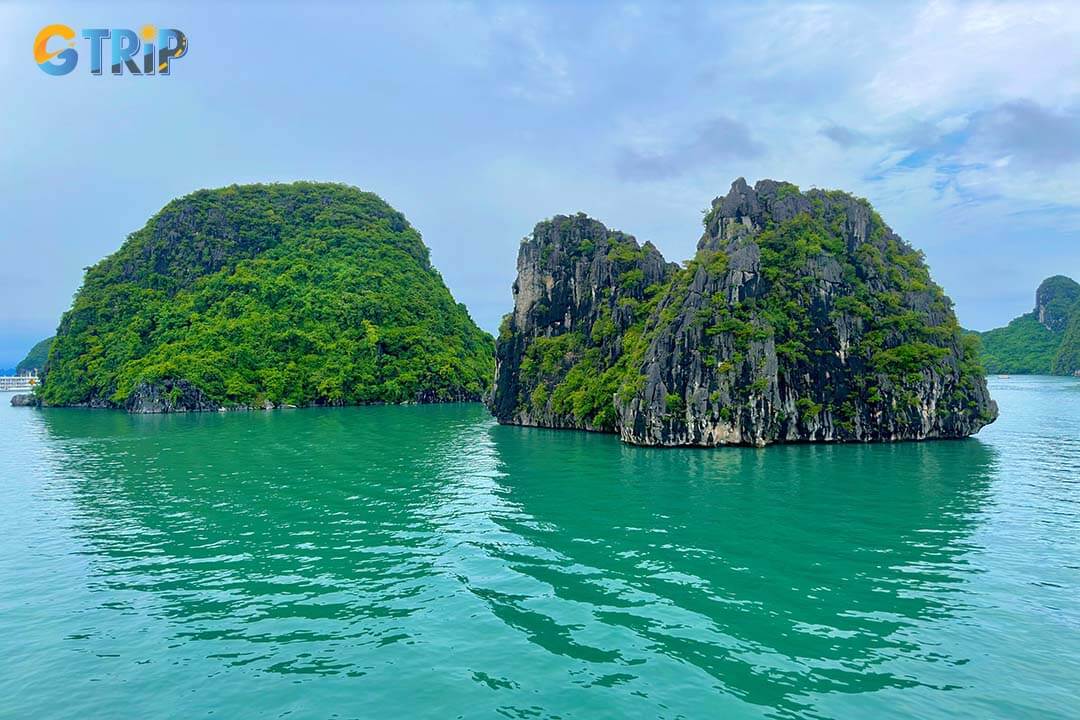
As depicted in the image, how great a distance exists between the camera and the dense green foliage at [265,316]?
393ft

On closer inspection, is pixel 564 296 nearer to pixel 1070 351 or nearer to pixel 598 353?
pixel 598 353

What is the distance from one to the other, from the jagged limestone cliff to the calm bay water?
13443mm

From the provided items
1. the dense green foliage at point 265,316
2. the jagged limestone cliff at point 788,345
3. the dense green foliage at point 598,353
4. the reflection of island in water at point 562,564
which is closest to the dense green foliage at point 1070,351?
the jagged limestone cliff at point 788,345

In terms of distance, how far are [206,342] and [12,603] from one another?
4406 inches

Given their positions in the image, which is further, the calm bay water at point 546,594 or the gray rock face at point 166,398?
the gray rock face at point 166,398

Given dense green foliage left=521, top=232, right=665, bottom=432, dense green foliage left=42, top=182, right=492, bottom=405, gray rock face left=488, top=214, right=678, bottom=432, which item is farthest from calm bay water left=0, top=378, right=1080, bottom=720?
dense green foliage left=42, top=182, right=492, bottom=405

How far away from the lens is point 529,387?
273 feet

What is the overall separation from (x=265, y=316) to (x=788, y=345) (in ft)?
356

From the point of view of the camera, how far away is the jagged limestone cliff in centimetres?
5647

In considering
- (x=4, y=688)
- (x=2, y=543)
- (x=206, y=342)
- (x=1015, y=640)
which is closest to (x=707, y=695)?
(x=1015, y=640)

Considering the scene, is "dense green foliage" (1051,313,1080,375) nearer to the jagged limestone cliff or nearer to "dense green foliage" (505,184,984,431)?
"dense green foliage" (505,184,984,431)

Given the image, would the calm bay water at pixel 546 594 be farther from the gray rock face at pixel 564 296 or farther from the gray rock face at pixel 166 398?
the gray rock face at pixel 166 398

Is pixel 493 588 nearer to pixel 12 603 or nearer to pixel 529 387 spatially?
pixel 12 603

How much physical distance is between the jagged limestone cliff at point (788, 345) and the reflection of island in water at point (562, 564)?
9449 mm
